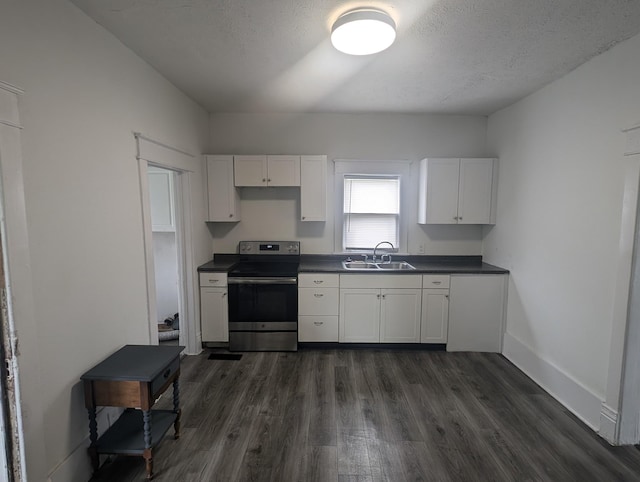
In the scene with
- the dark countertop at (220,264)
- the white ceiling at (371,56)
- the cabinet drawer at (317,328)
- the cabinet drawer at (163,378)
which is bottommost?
the cabinet drawer at (317,328)

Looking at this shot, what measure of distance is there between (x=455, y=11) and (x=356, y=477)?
273 cm

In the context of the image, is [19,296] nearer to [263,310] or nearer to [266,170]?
[263,310]

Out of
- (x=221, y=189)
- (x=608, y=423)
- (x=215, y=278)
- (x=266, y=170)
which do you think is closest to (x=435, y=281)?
(x=608, y=423)

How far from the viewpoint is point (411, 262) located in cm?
394

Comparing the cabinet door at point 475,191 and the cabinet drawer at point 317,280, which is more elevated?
the cabinet door at point 475,191

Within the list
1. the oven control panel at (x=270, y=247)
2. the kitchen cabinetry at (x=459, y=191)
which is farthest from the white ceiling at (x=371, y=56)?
the oven control panel at (x=270, y=247)

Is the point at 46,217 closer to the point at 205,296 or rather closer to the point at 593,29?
the point at 205,296

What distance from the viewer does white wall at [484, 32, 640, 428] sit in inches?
84.0

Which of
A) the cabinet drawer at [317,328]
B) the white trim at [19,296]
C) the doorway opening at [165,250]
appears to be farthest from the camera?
the doorway opening at [165,250]

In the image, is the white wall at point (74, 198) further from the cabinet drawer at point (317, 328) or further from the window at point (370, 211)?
the window at point (370, 211)

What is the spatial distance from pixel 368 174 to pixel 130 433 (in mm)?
3345

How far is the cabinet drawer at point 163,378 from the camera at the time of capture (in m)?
1.79

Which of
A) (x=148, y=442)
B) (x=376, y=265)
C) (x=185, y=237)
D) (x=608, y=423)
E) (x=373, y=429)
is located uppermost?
(x=185, y=237)

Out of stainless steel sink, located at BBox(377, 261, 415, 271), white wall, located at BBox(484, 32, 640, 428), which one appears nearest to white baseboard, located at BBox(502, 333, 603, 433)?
white wall, located at BBox(484, 32, 640, 428)
